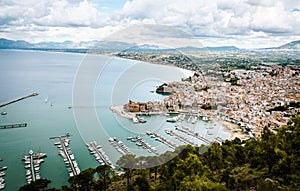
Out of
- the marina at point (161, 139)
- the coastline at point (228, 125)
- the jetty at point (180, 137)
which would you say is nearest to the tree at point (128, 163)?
the marina at point (161, 139)

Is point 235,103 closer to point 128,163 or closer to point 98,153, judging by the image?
point 98,153

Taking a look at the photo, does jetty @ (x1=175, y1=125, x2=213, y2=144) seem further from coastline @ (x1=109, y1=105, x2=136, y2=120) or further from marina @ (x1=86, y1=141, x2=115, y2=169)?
marina @ (x1=86, y1=141, x2=115, y2=169)

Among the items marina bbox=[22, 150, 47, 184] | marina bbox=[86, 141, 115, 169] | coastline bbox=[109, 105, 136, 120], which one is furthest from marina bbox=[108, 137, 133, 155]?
coastline bbox=[109, 105, 136, 120]

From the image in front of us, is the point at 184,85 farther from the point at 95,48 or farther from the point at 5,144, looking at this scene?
the point at 95,48

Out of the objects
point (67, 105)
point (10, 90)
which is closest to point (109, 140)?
point (67, 105)

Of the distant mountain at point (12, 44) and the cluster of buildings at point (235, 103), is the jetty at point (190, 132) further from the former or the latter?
the distant mountain at point (12, 44)

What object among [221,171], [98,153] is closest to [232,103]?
[98,153]
